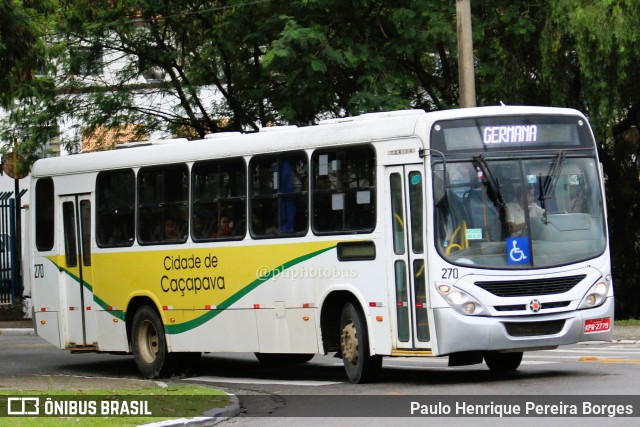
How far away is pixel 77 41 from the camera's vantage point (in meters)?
31.8

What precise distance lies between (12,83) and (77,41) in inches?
473

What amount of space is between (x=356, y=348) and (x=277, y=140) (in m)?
3.11

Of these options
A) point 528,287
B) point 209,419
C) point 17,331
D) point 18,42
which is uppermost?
point 18,42

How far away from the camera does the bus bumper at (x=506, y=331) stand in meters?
14.6

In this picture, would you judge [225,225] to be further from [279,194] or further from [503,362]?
[503,362]

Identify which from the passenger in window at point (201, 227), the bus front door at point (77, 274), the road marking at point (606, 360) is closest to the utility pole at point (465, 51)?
the road marking at point (606, 360)

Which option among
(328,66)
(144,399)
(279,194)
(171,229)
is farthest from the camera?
(328,66)

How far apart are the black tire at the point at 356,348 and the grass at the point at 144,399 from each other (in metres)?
1.66

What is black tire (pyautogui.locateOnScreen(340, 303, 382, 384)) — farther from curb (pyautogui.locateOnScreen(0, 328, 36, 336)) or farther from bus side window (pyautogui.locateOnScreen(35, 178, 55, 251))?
curb (pyautogui.locateOnScreen(0, 328, 36, 336))

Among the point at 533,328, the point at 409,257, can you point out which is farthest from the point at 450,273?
the point at 533,328

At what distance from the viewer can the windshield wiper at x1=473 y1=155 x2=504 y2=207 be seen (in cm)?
1499

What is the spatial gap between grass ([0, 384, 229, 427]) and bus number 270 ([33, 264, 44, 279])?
16.8 ft

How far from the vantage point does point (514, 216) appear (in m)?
15.0

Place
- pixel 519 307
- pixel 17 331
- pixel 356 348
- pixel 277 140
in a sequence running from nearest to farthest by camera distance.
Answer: pixel 519 307
pixel 356 348
pixel 277 140
pixel 17 331
